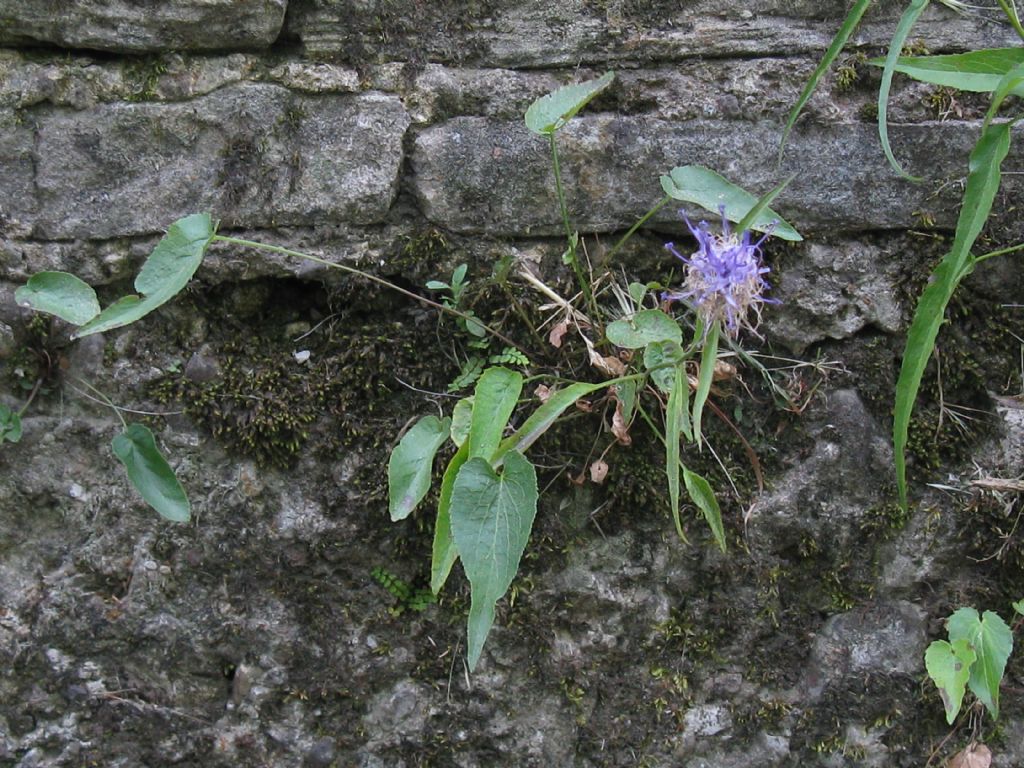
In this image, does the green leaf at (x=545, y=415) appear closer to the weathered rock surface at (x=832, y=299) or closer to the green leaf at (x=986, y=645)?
the weathered rock surface at (x=832, y=299)

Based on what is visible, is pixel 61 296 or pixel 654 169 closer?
pixel 61 296

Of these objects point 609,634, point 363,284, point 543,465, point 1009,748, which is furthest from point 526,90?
point 1009,748

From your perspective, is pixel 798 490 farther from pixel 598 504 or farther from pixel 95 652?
pixel 95 652

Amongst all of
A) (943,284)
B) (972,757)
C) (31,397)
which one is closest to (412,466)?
(31,397)

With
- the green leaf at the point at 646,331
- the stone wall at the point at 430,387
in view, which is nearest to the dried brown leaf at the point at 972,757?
the stone wall at the point at 430,387

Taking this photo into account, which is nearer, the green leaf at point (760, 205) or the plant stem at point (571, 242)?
the green leaf at point (760, 205)

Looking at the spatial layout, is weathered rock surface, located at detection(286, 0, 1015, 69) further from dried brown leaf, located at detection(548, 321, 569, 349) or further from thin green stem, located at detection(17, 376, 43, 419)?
thin green stem, located at detection(17, 376, 43, 419)

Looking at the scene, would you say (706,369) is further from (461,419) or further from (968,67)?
(968,67)
